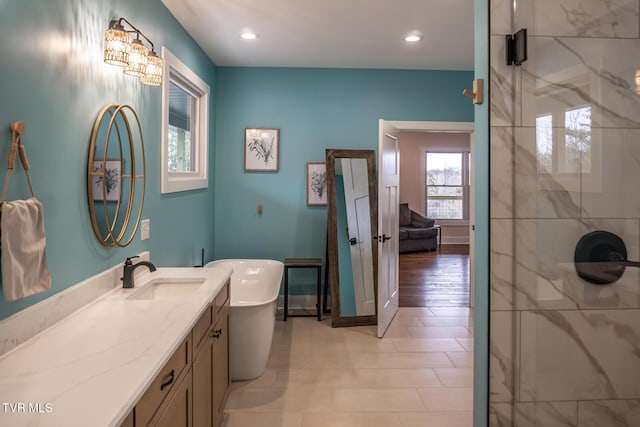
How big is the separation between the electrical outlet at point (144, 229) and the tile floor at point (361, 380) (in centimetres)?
117

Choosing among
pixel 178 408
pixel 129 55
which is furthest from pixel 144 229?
pixel 178 408

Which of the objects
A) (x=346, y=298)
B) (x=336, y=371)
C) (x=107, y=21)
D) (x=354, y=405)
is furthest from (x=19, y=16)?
(x=346, y=298)

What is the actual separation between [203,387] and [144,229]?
3.77 feet

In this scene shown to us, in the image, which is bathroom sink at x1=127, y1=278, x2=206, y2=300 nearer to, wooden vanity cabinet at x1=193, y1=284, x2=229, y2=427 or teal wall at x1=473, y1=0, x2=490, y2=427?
wooden vanity cabinet at x1=193, y1=284, x2=229, y2=427

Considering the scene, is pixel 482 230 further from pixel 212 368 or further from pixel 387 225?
pixel 387 225

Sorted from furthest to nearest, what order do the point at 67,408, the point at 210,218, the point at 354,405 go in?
the point at 210,218, the point at 354,405, the point at 67,408

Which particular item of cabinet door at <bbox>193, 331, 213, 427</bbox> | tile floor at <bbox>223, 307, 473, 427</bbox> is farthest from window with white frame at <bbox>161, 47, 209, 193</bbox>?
tile floor at <bbox>223, 307, 473, 427</bbox>

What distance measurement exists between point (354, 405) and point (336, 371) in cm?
52

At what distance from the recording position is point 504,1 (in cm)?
173

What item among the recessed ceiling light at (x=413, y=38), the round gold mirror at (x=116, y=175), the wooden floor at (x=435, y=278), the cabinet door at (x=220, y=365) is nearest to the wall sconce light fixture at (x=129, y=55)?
the round gold mirror at (x=116, y=175)

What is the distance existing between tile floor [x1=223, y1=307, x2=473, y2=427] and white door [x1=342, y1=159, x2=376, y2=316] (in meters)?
0.30

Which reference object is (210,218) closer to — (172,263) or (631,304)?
(172,263)

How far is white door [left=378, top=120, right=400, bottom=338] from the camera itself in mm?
4141

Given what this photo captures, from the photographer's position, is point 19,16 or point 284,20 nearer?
point 19,16
